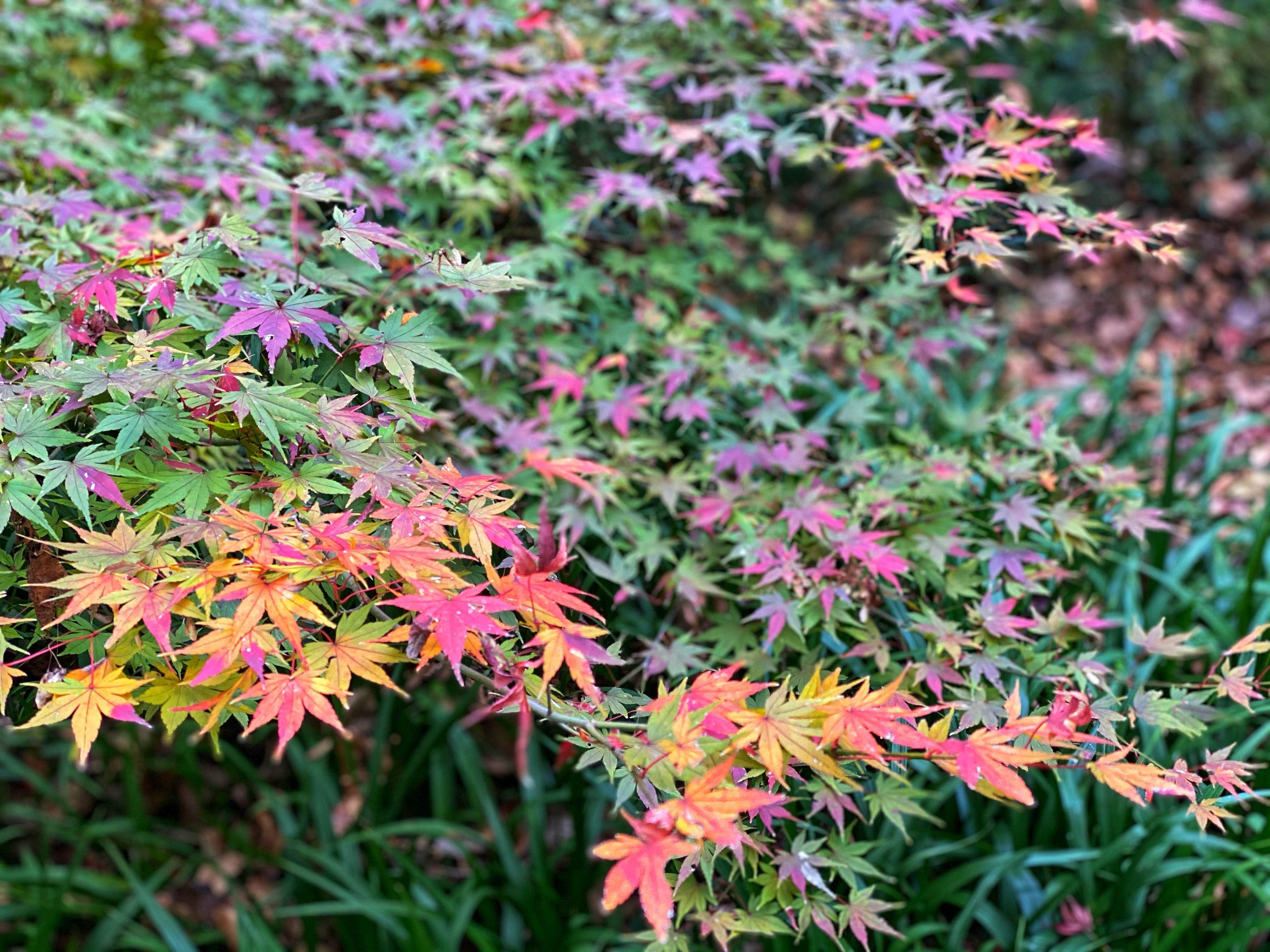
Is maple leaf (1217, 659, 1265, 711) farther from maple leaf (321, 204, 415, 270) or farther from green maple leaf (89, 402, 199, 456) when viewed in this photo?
green maple leaf (89, 402, 199, 456)

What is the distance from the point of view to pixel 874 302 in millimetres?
2447

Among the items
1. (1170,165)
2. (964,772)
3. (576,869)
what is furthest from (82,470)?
(1170,165)

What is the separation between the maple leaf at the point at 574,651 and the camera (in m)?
1.26

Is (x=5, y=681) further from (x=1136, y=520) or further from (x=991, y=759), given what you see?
(x=1136, y=520)

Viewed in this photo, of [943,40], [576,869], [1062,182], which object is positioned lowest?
[576,869]

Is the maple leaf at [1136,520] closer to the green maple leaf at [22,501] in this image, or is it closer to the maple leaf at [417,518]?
the maple leaf at [417,518]

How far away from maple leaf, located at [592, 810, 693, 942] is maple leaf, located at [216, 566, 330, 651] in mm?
448

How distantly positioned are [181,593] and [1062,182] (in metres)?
5.18

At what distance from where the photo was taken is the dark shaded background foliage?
2082mm

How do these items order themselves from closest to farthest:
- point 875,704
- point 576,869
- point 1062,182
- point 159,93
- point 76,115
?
point 875,704, point 576,869, point 76,115, point 159,93, point 1062,182

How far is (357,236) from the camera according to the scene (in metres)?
1.52

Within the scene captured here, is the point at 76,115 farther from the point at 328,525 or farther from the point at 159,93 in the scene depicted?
the point at 328,525

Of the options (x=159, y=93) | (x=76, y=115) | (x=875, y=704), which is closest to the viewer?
(x=875, y=704)

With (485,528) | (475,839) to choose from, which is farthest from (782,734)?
(475,839)
